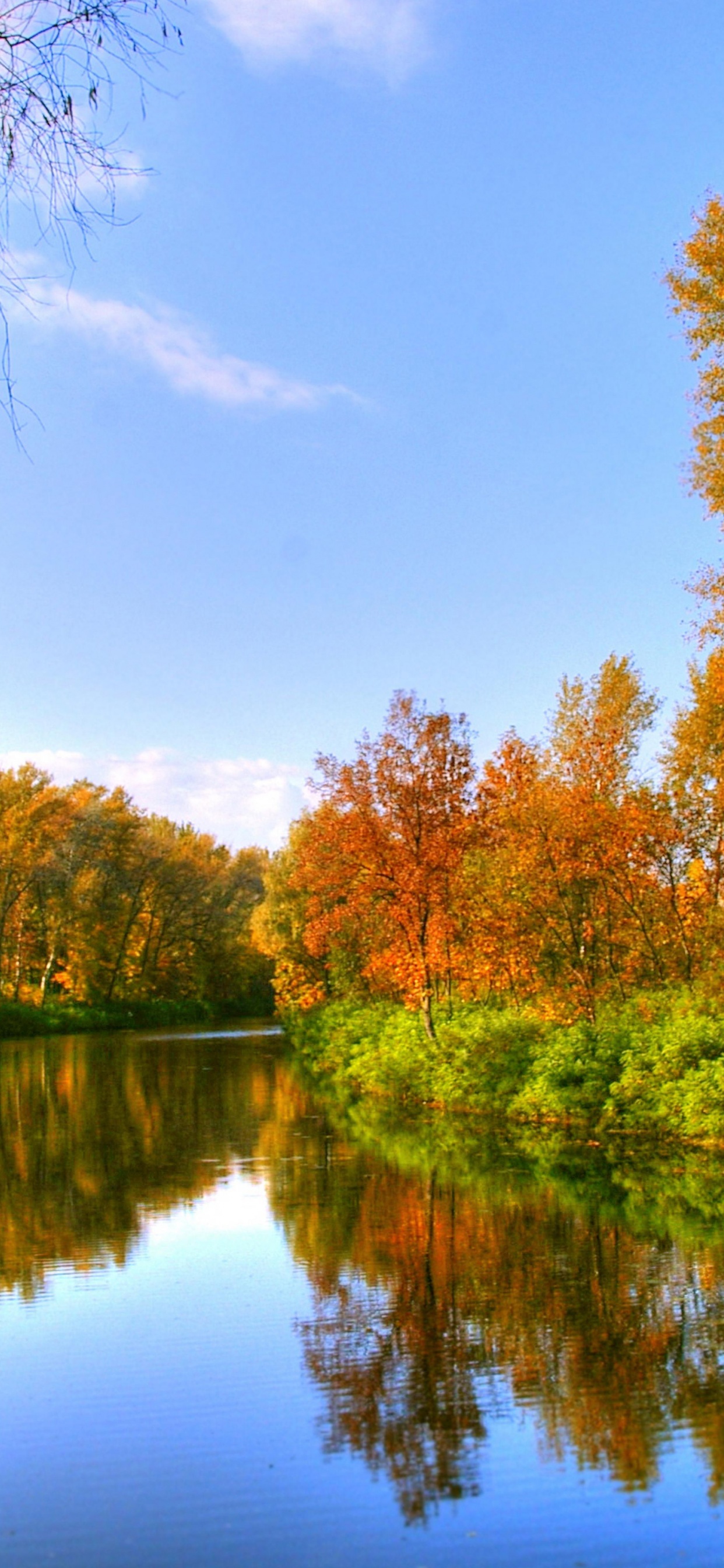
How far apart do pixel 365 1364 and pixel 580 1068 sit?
40.9ft

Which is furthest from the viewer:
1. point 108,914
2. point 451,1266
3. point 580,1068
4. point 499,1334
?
point 108,914

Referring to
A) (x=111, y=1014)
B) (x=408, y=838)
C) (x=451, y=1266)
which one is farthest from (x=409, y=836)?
(x=111, y=1014)

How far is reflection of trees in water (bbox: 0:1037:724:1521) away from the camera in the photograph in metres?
7.45

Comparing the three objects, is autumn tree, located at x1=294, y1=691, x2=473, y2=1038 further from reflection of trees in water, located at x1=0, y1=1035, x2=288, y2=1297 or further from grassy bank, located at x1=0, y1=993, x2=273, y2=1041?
grassy bank, located at x1=0, y1=993, x2=273, y2=1041

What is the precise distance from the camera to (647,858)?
23.8 m

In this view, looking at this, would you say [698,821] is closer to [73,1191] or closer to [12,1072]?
[73,1191]

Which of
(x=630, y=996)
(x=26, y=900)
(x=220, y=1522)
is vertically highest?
(x=26, y=900)

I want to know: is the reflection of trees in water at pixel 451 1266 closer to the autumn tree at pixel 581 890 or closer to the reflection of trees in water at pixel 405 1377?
the reflection of trees in water at pixel 405 1377

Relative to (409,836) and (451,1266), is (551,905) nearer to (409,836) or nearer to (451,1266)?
(409,836)

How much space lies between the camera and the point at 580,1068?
20719mm

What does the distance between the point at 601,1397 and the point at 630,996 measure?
16.8 meters

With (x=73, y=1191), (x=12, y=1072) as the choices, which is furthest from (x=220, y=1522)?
(x=12, y=1072)

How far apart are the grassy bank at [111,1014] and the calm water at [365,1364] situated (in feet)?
141

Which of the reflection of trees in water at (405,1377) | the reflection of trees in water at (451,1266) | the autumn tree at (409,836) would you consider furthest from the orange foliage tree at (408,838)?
the reflection of trees in water at (405,1377)
